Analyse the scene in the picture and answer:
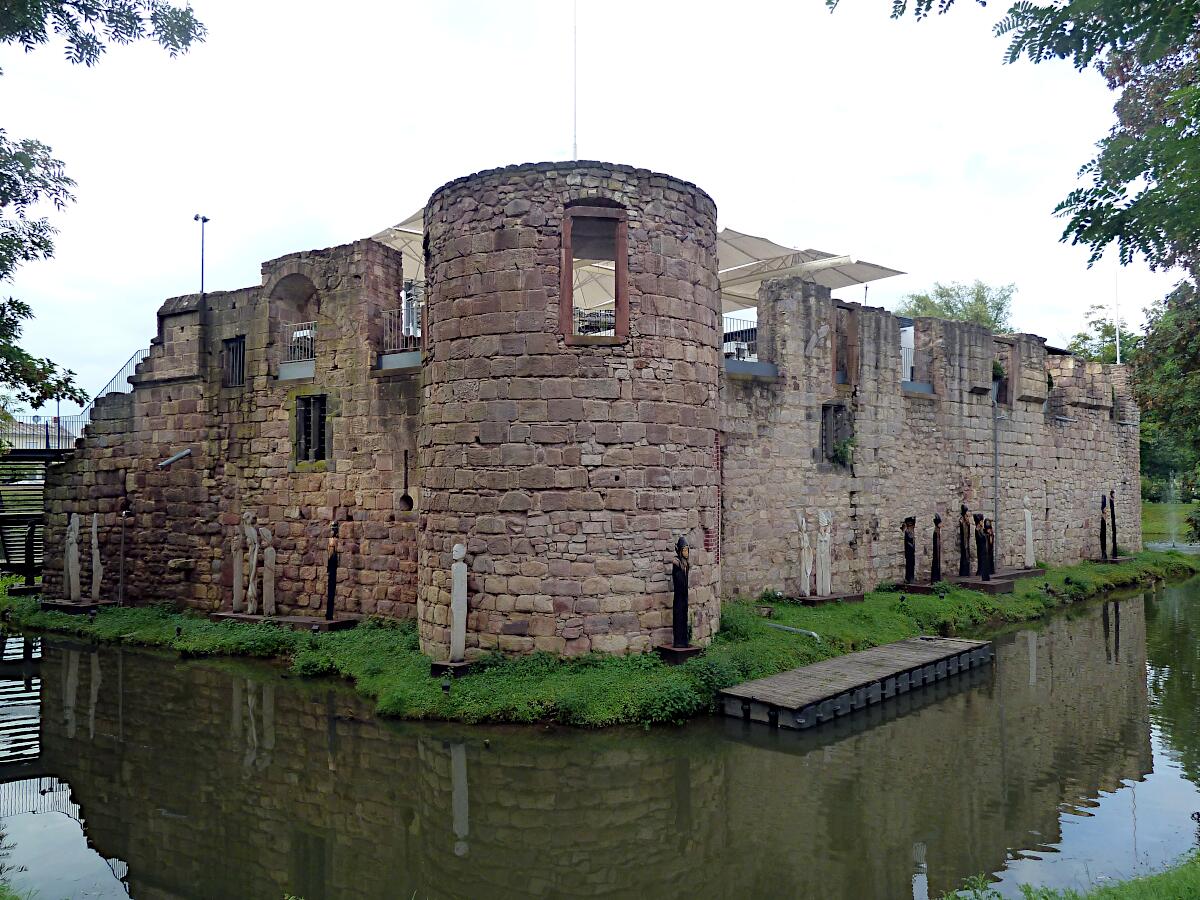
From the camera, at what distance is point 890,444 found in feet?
59.9

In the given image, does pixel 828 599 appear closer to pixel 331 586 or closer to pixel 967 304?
pixel 331 586

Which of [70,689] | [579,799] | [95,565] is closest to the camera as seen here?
[579,799]

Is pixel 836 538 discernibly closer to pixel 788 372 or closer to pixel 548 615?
pixel 788 372

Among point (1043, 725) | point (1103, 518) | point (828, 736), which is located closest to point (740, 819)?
point (828, 736)

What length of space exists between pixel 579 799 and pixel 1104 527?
2271cm

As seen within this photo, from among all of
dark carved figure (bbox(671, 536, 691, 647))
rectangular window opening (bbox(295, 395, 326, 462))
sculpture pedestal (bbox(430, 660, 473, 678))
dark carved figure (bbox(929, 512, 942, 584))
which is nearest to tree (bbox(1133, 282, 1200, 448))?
dark carved figure (bbox(929, 512, 942, 584))

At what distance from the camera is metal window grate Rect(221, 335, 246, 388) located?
1673cm

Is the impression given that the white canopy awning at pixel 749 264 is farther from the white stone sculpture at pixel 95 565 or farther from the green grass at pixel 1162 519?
the green grass at pixel 1162 519

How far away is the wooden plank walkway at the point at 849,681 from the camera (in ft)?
32.3

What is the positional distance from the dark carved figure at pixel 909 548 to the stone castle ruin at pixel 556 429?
0.93 ft

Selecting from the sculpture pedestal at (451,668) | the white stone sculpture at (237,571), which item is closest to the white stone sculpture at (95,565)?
the white stone sculpture at (237,571)

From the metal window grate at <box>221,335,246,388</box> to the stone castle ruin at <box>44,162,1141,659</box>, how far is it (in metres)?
0.05

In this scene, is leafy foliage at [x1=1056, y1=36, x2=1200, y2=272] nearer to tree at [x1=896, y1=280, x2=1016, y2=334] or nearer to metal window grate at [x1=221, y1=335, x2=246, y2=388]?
metal window grate at [x1=221, y1=335, x2=246, y2=388]

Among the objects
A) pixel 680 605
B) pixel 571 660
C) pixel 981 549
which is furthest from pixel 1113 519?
pixel 571 660
